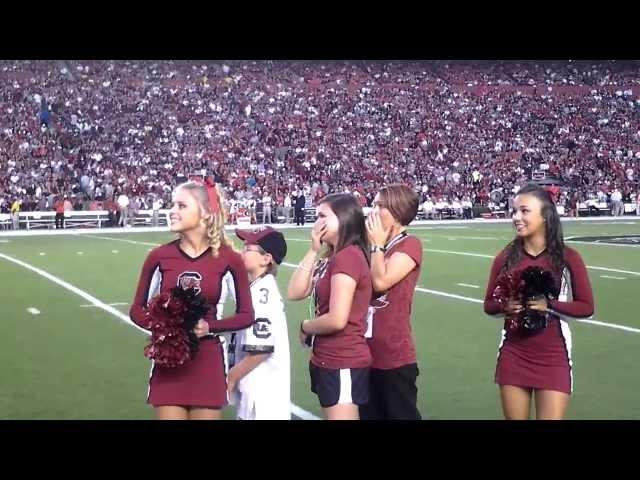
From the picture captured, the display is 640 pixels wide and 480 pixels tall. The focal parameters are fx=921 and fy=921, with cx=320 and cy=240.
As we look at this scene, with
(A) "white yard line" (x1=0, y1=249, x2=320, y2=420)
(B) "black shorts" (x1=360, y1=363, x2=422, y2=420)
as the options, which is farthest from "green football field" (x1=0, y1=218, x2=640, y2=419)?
(B) "black shorts" (x1=360, y1=363, x2=422, y2=420)

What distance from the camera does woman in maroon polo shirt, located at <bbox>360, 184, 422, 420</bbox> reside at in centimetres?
411

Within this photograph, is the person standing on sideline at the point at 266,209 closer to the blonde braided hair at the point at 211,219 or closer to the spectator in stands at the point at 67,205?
the spectator in stands at the point at 67,205

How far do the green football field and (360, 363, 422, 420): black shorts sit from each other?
5.95 feet

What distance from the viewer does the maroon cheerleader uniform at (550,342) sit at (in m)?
3.96

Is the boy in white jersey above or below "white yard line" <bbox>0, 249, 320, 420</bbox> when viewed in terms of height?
above

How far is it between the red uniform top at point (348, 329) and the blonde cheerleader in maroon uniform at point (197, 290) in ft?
1.02

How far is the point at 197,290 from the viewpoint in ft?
12.2

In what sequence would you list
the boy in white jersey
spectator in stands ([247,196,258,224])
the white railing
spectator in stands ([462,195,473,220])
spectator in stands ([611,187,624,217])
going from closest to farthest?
the boy in white jersey
the white railing
spectator in stands ([247,196,258,224])
spectator in stands ([462,195,473,220])
spectator in stands ([611,187,624,217])

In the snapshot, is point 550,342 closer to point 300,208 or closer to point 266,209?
point 300,208

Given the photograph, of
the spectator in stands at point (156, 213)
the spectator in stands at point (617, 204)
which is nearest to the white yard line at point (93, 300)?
the spectator in stands at point (156, 213)

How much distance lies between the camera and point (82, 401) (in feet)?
20.6

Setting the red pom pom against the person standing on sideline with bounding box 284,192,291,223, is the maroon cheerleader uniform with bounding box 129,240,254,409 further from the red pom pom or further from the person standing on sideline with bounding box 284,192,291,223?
the person standing on sideline with bounding box 284,192,291,223
